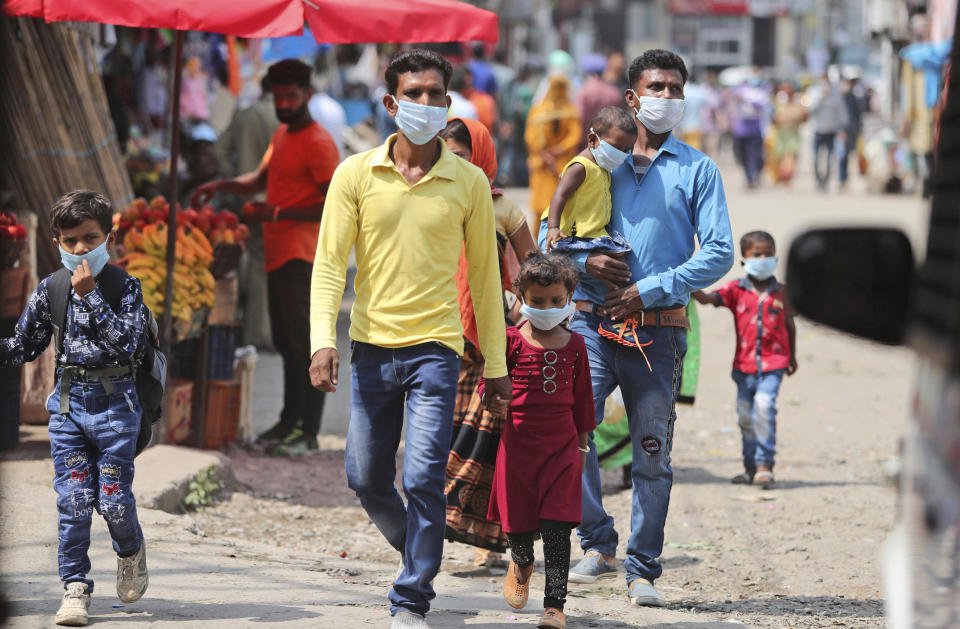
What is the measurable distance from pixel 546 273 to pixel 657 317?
637 mm

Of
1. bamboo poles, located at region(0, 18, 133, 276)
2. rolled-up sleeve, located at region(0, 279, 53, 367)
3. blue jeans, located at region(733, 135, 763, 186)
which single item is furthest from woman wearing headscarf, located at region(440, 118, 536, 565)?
blue jeans, located at region(733, 135, 763, 186)

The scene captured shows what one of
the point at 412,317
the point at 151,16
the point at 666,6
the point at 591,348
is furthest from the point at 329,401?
the point at 666,6

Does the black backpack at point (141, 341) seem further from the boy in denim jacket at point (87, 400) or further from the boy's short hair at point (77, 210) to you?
the boy's short hair at point (77, 210)

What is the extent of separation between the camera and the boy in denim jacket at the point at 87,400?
15.1 ft

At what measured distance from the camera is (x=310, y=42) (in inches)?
474

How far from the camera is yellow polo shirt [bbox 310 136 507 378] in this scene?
457 cm

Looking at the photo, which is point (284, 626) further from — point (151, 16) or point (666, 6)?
point (666, 6)

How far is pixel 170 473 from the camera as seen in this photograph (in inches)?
262

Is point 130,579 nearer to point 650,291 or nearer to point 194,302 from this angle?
point 650,291

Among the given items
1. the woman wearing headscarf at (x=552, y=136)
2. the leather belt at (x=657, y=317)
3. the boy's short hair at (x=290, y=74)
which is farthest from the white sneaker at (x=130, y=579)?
the woman wearing headscarf at (x=552, y=136)

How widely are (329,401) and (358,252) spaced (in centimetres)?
497

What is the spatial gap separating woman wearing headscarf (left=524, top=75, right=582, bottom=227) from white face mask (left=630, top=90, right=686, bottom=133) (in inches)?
341

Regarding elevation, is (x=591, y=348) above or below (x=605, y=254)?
below

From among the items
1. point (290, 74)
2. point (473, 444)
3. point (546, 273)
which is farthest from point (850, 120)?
point (546, 273)
